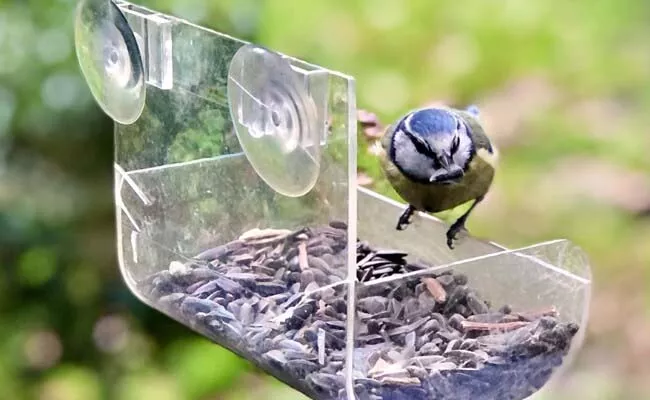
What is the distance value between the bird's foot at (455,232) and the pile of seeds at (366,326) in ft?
0.27

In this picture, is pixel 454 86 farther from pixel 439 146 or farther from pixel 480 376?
pixel 480 376

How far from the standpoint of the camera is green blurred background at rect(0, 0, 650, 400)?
4.66 feet

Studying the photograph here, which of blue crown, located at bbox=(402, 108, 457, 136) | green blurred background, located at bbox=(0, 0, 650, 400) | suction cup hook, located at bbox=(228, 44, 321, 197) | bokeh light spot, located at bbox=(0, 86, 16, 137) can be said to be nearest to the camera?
suction cup hook, located at bbox=(228, 44, 321, 197)

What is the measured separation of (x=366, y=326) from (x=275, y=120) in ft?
0.49

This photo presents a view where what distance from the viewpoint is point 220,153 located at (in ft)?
2.50

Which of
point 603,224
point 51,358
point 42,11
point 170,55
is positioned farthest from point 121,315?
point 170,55

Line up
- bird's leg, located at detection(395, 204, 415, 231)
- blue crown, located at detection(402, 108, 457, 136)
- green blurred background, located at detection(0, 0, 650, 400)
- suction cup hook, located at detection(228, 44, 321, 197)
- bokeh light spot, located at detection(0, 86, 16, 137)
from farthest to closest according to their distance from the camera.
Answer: bokeh light spot, located at detection(0, 86, 16, 137)
green blurred background, located at detection(0, 0, 650, 400)
bird's leg, located at detection(395, 204, 415, 231)
blue crown, located at detection(402, 108, 457, 136)
suction cup hook, located at detection(228, 44, 321, 197)

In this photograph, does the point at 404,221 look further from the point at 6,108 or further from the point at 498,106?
the point at 6,108

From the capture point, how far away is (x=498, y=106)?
Result: 1.45 metres

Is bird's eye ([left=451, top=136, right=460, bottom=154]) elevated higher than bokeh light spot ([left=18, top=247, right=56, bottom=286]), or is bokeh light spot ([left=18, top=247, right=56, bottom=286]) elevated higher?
bird's eye ([left=451, top=136, right=460, bottom=154])

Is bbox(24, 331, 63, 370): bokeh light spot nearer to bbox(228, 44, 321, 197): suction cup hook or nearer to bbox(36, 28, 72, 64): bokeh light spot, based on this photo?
bbox(36, 28, 72, 64): bokeh light spot

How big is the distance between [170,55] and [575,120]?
2.66ft

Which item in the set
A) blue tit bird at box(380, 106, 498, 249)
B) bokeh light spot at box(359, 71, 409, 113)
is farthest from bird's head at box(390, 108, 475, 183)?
bokeh light spot at box(359, 71, 409, 113)

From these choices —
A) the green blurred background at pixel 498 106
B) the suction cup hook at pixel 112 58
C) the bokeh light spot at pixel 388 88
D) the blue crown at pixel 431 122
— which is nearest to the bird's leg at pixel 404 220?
the blue crown at pixel 431 122
